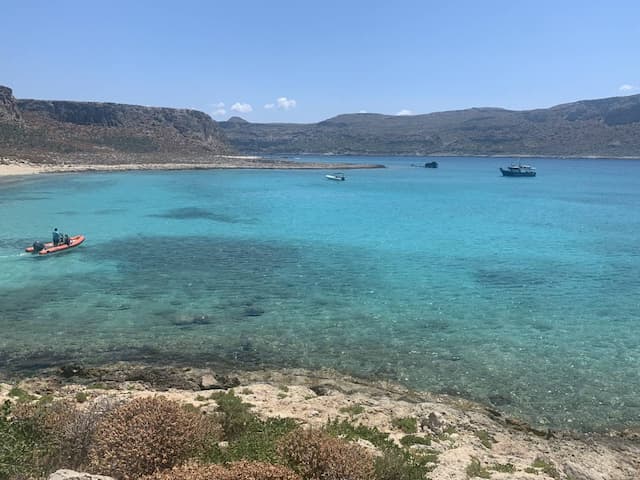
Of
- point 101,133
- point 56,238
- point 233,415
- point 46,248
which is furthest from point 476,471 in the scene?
point 101,133

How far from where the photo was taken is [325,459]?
721cm

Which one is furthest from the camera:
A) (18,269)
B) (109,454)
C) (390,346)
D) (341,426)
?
(18,269)

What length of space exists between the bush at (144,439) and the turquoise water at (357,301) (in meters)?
8.25

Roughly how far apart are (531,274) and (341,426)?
1965 cm

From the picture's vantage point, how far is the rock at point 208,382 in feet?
46.8

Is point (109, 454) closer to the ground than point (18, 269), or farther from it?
farther from it

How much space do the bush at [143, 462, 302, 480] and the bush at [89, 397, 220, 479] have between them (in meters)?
0.74

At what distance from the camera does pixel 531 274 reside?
89.2 feet

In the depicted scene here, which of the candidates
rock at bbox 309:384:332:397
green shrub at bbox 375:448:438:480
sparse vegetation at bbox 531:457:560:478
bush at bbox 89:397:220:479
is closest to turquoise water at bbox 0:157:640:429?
rock at bbox 309:384:332:397

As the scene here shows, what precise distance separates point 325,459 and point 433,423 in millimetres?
5544

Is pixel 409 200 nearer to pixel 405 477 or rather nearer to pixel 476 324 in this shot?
pixel 476 324

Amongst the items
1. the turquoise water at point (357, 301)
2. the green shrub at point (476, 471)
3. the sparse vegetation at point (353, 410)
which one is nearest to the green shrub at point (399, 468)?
the green shrub at point (476, 471)

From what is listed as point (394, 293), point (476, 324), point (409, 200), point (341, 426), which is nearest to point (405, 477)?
point (341, 426)

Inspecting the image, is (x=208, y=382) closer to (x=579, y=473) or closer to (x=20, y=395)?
(x=20, y=395)
